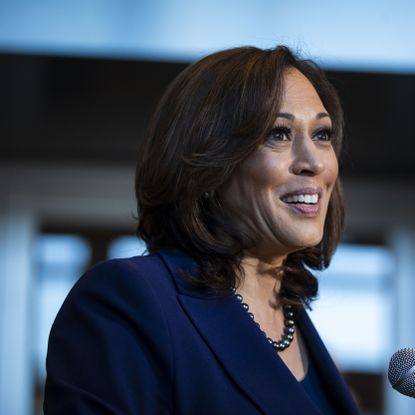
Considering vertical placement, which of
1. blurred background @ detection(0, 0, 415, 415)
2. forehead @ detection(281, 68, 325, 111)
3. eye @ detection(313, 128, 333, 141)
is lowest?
blurred background @ detection(0, 0, 415, 415)

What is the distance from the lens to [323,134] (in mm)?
2191

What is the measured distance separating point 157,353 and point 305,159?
1.67 feet

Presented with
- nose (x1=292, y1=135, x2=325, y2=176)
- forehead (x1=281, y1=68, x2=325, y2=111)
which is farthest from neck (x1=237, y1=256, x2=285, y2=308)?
forehead (x1=281, y1=68, x2=325, y2=111)

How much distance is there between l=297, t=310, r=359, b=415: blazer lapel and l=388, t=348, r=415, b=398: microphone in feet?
1.13

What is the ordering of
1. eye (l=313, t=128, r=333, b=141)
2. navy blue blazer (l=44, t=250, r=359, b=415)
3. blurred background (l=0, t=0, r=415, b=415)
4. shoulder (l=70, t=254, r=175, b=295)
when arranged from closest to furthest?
navy blue blazer (l=44, t=250, r=359, b=415) → shoulder (l=70, t=254, r=175, b=295) → eye (l=313, t=128, r=333, b=141) → blurred background (l=0, t=0, r=415, b=415)

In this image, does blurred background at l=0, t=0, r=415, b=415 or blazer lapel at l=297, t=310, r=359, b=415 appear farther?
blurred background at l=0, t=0, r=415, b=415

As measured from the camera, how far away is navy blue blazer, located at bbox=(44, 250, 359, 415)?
5.79 feet

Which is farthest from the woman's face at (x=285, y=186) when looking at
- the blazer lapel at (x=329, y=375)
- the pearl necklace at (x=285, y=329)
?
the blazer lapel at (x=329, y=375)

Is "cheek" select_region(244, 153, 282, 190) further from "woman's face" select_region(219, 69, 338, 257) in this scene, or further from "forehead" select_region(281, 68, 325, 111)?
"forehead" select_region(281, 68, 325, 111)

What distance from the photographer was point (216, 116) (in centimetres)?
209

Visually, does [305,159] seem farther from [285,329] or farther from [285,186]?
[285,329]

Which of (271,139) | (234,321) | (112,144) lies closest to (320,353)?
(234,321)

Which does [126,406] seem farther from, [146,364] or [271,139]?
[271,139]

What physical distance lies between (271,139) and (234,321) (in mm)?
367
